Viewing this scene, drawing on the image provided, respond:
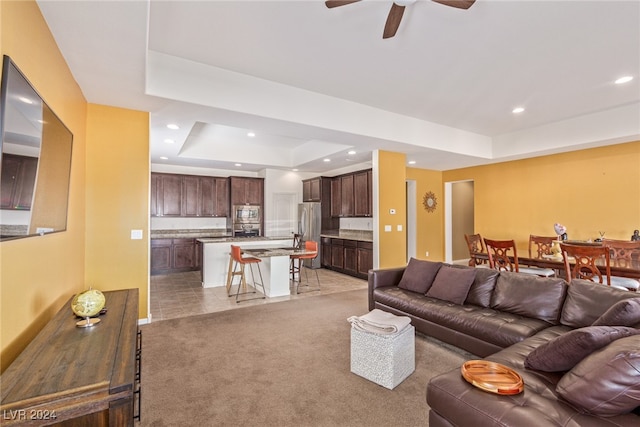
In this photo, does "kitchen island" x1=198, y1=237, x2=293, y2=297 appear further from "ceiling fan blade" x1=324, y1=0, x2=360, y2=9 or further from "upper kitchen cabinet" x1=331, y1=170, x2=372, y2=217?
"ceiling fan blade" x1=324, y1=0, x2=360, y2=9

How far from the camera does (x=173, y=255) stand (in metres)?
7.00

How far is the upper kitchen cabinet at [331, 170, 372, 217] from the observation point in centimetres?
676

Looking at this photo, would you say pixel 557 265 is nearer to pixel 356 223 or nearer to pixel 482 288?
pixel 482 288

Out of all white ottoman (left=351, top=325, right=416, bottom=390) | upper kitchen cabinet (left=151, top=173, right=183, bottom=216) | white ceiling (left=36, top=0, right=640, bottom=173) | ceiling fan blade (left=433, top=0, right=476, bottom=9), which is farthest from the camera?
upper kitchen cabinet (left=151, top=173, right=183, bottom=216)

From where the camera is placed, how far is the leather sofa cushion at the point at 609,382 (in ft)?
3.93

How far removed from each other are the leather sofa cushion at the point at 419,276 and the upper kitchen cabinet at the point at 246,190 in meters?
5.40

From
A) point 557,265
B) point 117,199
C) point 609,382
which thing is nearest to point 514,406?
point 609,382

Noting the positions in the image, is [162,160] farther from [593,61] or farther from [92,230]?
[593,61]

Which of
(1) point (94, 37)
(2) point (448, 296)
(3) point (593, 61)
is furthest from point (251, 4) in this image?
(3) point (593, 61)

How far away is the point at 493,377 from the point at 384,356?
2.98 ft

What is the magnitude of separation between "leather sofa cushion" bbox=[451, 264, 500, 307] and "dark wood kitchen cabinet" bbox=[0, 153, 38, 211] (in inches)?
142

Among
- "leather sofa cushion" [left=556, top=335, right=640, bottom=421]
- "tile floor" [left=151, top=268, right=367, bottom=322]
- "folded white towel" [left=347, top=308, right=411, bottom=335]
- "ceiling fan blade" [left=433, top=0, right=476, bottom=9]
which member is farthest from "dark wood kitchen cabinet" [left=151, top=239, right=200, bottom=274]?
"leather sofa cushion" [left=556, top=335, right=640, bottom=421]

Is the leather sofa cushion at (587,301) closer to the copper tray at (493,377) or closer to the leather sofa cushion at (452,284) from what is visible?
the leather sofa cushion at (452,284)

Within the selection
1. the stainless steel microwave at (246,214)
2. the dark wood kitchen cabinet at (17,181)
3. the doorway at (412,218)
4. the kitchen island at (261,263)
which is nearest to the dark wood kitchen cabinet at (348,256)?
the kitchen island at (261,263)
